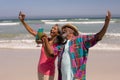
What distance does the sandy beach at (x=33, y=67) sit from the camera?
8352 mm

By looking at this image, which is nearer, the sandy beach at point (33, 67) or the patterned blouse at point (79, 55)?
the patterned blouse at point (79, 55)

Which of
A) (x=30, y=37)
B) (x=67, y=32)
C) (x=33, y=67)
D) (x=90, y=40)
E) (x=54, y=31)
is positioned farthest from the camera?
(x=30, y=37)

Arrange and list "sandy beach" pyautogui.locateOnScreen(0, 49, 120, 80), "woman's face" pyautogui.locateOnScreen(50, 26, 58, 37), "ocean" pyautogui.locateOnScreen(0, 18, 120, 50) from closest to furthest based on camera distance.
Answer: "woman's face" pyautogui.locateOnScreen(50, 26, 58, 37) < "sandy beach" pyautogui.locateOnScreen(0, 49, 120, 80) < "ocean" pyautogui.locateOnScreen(0, 18, 120, 50)

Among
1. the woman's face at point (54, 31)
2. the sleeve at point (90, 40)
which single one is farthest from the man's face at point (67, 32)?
the woman's face at point (54, 31)

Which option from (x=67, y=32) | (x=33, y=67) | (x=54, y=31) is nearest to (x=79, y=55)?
(x=67, y=32)

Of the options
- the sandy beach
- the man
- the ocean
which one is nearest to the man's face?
the man

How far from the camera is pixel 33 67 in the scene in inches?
378

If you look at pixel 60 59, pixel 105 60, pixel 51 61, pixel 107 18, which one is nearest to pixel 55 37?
pixel 51 61

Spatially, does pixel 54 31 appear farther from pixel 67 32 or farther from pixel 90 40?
pixel 90 40

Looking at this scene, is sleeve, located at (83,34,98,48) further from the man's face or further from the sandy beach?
the sandy beach

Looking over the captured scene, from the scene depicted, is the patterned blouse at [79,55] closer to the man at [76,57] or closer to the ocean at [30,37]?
the man at [76,57]

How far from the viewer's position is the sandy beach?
8352 mm

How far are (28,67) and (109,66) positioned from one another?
231 centimetres

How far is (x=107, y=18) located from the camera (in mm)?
3314
